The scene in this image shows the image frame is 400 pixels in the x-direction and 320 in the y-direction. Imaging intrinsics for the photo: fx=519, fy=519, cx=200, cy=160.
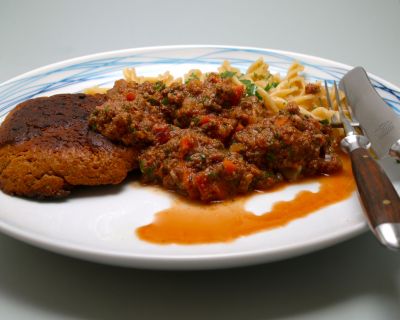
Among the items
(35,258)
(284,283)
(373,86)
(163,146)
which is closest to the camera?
(284,283)

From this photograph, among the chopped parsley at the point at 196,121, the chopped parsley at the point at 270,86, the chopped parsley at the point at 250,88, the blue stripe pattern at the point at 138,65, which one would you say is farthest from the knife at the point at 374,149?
the chopped parsley at the point at 196,121

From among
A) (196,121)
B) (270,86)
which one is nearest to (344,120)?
(270,86)

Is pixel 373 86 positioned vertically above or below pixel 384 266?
above

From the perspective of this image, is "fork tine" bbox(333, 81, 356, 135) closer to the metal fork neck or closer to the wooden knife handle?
the metal fork neck

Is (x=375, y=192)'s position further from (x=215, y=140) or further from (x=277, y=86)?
(x=277, y=86)

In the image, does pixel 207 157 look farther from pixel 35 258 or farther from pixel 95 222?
pixel 35 258

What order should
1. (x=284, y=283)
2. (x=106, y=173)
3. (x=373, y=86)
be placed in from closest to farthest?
1. (x=284, y=283)
2. (x=106, y=173)
3. (x=373, y=86)

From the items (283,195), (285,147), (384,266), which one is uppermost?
(285,147)

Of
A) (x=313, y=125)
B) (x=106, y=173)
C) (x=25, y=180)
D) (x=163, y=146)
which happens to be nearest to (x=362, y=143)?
(x=313, y=125)

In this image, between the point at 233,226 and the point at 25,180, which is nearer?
the point at 233,226
